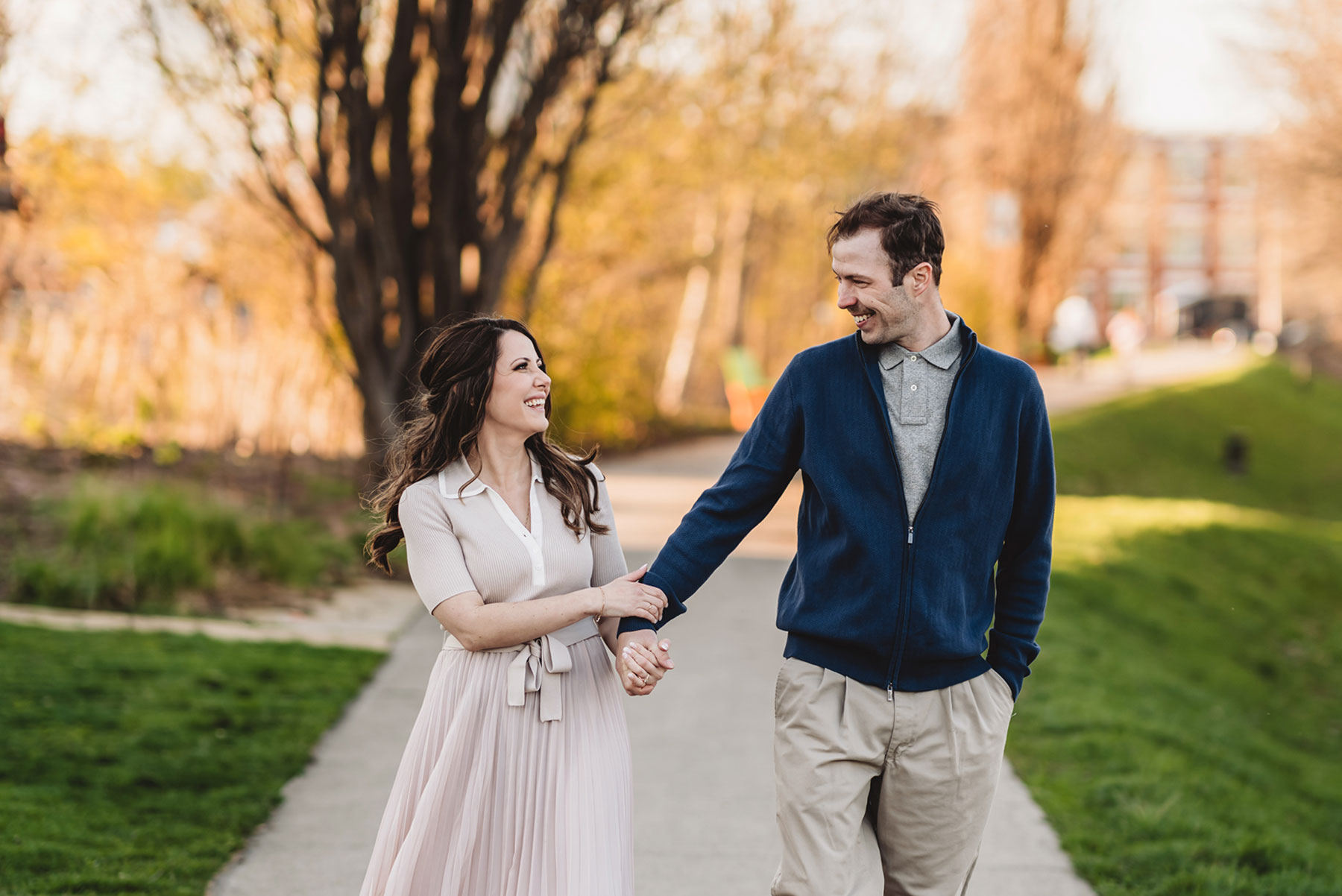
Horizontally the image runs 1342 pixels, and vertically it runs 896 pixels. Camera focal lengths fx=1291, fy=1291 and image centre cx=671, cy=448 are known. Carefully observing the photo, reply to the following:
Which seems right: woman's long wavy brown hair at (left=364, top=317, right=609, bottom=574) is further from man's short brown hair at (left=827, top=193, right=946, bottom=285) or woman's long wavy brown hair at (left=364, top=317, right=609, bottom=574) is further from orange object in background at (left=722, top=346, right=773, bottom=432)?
orange object in background at (left=722, top=346, right=773, bottom=432)

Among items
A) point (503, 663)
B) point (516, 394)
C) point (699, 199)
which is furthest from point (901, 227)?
point (699, 199)

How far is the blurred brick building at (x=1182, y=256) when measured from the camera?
217 feet

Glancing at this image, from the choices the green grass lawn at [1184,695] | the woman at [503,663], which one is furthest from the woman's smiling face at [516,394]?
the green grass lawn at [1184,695]

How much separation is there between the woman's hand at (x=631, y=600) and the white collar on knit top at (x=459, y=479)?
1.05 feet

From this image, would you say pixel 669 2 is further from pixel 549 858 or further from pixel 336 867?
pixel 549 858

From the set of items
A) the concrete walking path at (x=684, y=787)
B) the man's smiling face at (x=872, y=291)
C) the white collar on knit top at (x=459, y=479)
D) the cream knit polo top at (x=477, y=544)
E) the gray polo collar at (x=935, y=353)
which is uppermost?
the man's smiling face at (x=872, y=291)

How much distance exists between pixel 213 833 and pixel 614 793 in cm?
231

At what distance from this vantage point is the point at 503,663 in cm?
292

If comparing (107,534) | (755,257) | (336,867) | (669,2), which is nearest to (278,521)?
(107,534)

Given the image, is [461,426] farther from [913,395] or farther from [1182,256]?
[1182,256]

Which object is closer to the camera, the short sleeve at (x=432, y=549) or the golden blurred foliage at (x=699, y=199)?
the short sleeve at (x=432, y=549)

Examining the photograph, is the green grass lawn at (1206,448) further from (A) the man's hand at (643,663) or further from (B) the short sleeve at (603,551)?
(A) the man's hand at (643,663)

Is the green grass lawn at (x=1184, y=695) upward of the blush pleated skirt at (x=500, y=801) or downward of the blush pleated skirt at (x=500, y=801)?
downward

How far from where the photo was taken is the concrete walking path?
438 centimetres
